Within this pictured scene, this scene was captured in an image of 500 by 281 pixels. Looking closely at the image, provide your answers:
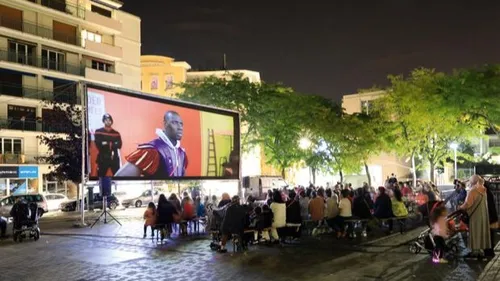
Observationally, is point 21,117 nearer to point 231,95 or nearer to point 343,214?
point 231,95

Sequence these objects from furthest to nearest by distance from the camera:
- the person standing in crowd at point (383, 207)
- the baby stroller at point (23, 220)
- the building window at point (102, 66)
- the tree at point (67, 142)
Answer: the building window at point (102, 66)
the tree at point (67, 142)
the baby stroller at point (23, 220)
the person standing in crowd at point (383, 207)

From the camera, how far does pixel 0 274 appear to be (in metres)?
11.2

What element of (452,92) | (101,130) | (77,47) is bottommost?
(101,130)

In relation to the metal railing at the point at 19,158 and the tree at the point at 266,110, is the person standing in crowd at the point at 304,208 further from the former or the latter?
the metal railing at the point at 19,158

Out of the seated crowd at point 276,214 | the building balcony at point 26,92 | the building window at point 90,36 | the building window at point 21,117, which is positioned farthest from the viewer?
the building window at point 90,36

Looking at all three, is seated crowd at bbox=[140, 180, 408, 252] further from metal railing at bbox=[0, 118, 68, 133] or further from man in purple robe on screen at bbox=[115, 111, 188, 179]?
metal railing at bbox=[0, 118, 68, 133]

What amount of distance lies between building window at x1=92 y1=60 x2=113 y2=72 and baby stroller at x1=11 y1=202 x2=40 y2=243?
3466 cm

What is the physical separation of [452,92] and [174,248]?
21.4 meters

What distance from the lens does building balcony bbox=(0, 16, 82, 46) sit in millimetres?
41906

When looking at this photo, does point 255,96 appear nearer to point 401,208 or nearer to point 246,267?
point 401,208

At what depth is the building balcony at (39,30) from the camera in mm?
41906

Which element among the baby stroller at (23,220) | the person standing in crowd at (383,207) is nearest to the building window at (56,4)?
the baby stroller at (23,220)

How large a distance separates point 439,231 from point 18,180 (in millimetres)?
38351

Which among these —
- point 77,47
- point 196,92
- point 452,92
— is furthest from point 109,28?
point 452,92
